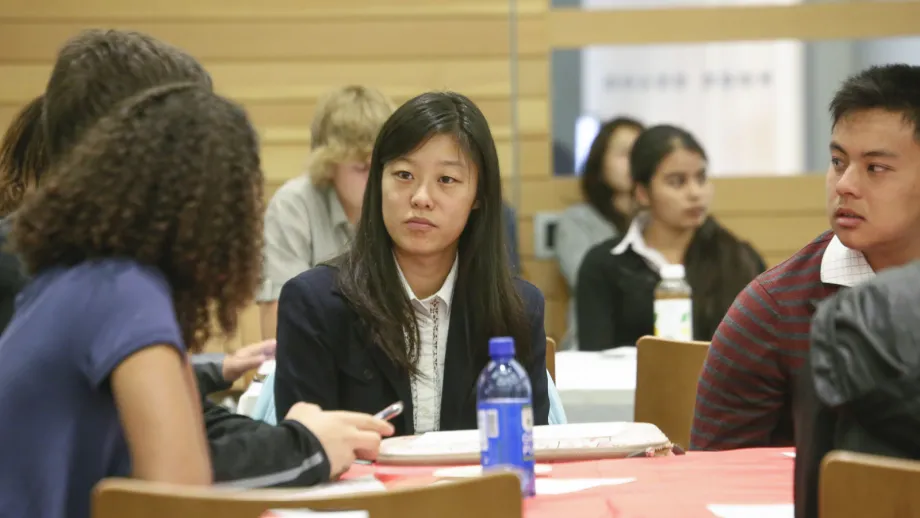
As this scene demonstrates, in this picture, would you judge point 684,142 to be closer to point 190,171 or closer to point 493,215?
point 493,215

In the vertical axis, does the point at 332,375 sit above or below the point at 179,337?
below

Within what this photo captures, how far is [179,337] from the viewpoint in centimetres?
131

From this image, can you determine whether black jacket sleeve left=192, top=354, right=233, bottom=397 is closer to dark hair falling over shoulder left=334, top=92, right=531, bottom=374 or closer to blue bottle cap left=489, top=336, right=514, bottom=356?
dark hair falling over shoulder left=334, top=92, right=531, bottom=374

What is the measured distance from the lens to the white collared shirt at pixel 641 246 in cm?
394

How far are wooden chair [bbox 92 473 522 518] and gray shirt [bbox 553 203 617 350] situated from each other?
3.50m

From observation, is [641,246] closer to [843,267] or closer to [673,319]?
[673,319]

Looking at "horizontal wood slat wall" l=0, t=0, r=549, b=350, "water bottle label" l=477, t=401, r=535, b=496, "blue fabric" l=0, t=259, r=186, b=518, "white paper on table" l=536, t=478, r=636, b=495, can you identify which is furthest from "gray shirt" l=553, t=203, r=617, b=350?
"blue fabric" l=0, t=259, r=186, b=518

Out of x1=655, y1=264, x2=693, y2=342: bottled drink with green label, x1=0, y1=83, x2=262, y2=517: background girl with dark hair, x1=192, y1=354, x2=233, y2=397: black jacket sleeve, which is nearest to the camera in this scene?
x1=0, y1=83, x2=262, y2=517: background girl with dark hair

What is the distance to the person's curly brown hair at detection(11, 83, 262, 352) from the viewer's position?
1.37m

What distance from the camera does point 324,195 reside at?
151 inches

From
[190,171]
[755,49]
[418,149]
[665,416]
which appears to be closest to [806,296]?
[665,416]

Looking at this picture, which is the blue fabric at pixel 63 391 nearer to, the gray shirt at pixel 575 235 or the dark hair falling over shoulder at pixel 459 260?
the dark hair falling over shoulder at pixel 459 260

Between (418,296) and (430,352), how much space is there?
13 centimetres

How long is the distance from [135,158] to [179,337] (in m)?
0.23
